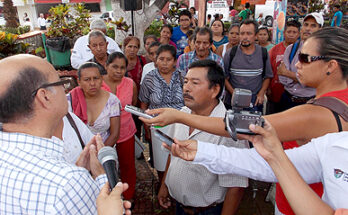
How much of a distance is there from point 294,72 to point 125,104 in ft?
7.97

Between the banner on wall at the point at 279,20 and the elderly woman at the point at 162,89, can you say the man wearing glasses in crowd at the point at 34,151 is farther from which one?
the banner on wall at the point at 279,20

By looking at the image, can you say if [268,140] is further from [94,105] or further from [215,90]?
[94,105]

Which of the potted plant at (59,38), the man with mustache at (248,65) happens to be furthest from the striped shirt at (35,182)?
the potted plant at (59,38)

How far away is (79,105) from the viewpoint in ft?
8.91

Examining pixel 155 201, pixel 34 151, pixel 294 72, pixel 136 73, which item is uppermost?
pixel 34 151

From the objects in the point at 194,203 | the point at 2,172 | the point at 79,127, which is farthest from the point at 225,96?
the point at 2,172

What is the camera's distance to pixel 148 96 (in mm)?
3379

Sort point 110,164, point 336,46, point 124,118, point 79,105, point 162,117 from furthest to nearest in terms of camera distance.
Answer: point 124,118 → point 79,105 → point 162,117 → point 336,46 → point 110,164

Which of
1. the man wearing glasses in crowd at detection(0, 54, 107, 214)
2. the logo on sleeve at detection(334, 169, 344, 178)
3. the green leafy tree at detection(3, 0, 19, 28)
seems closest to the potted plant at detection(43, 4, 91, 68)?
the man wearing glasses in crowd at detection(0, 54, 107, 214)

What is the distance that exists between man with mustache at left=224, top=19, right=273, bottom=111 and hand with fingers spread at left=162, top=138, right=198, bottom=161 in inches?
100

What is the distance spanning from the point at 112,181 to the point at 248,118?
2.23 feet

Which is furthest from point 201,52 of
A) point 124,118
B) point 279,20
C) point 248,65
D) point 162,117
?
point 279,20

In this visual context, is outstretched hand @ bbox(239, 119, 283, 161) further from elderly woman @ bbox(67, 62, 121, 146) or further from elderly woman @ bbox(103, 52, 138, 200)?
elderly woman @ bbox(103, 52, 138, 200)

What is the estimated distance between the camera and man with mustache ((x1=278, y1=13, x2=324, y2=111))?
3.58m
